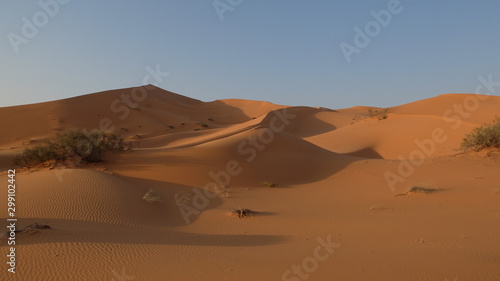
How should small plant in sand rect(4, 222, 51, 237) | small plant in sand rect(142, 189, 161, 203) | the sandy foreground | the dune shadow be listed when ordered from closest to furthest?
the sandy foreground → small plant in sand rect(4, 222, 51, 237) → small plant in sand rect(142, 189, 161, 203) → the dune shadow

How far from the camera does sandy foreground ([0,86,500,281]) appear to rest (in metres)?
4.34

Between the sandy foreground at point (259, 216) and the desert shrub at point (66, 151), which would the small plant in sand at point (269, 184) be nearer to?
the sandy foreground at point (259, 216)

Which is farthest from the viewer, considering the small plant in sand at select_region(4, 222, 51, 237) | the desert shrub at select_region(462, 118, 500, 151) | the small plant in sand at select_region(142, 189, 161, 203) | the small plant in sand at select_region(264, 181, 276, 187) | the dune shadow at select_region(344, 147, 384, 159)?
the dune shadow at select_region(344, 147, 384, 159)

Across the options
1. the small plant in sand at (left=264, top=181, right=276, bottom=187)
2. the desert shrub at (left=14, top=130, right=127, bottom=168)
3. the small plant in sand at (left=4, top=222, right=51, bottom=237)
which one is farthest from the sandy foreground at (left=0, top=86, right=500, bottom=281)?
the desert shrub at (left=14, top=130, right=127, bottom=168)

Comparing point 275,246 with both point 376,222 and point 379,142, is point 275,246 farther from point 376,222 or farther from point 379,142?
point 379,142

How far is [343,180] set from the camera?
41.5ft

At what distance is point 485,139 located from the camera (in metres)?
14.8

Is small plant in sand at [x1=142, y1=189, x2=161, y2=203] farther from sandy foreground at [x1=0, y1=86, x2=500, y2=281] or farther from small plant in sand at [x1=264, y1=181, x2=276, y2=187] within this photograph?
small plant in sand at [x1=264, y1=181, x2=276, y2=187]

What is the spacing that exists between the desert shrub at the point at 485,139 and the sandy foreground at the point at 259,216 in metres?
0.45

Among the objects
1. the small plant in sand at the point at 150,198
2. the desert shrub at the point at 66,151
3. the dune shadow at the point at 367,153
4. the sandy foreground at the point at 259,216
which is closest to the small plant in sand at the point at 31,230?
the sandy foreground at the point at 259,216

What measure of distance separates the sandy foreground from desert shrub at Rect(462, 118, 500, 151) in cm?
45

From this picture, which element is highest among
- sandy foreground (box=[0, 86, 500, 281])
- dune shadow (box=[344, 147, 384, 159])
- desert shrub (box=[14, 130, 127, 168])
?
desert shrub (box=[14, 130, 127, 168])

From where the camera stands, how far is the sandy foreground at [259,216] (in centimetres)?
434

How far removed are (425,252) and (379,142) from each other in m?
22.8
